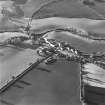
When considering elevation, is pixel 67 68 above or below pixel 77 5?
below

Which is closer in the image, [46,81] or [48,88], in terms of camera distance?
[48,88]

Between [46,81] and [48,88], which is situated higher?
[46,81]

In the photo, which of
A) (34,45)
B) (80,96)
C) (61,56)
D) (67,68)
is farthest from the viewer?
(34,45)

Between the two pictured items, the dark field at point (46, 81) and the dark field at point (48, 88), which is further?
the dark field at point (46, 81)

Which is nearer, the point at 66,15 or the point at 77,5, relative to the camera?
the point at 66,15

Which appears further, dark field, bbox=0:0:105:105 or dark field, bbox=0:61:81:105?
dark field, bbox=0:0:105:105

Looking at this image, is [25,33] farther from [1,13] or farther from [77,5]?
[77,5]

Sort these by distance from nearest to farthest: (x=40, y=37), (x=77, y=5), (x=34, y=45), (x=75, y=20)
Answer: (x=34, y=45) → (x=40, y=37) → (x=75, y=20) → (x=77, y=5)

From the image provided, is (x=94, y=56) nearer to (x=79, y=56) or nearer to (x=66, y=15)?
(x=79, y=56)

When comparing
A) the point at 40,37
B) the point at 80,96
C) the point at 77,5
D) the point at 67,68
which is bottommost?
the point at 80,96

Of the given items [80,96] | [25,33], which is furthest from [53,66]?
[25,33]

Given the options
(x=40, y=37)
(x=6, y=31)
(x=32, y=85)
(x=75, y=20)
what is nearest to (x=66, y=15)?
(x=75, y=20)
